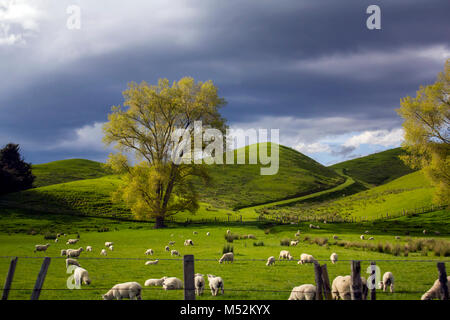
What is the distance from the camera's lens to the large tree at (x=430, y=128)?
44594 mm

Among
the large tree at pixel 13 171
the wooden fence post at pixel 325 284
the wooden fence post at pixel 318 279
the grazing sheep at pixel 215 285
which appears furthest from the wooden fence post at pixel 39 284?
the large tree at pixel 13 171

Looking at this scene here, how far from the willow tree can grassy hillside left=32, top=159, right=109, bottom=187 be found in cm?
5827

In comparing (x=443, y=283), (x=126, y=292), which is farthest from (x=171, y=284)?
(x=443, y=283)

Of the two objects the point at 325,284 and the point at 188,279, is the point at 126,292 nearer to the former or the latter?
the point at 188,279

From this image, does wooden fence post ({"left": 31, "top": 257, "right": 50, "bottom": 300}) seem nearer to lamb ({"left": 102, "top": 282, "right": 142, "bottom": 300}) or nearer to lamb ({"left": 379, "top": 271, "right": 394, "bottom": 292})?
lamb ({"left": 102, "top": 282, "right": 142, "bottom": 300})

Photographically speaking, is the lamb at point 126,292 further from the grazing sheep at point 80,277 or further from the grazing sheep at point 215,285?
the grazing sheep at point 80,277

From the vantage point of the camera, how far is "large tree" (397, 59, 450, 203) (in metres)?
44.6

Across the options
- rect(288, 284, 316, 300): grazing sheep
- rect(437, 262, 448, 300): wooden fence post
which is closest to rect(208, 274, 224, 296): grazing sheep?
rect(288, 284, 316, 300): grazing sheep

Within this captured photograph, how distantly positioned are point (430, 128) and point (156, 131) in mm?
37594

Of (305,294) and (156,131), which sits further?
(156,131)

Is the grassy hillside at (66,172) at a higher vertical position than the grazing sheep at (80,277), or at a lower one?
higher

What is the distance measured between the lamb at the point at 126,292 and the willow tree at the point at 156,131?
3827 centimetres

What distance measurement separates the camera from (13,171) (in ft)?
261
